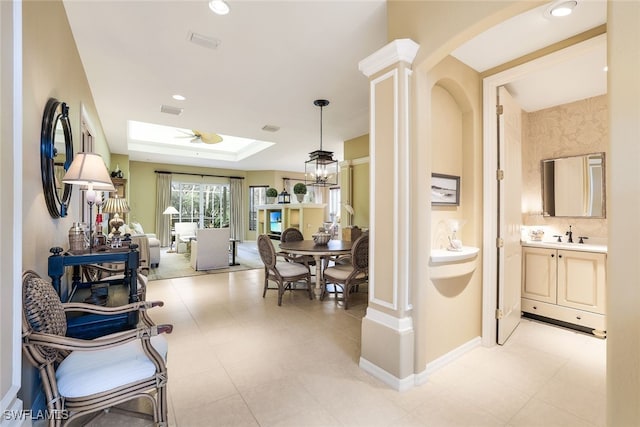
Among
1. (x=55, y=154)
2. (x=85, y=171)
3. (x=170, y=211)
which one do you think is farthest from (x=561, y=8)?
(x=170, y=211)

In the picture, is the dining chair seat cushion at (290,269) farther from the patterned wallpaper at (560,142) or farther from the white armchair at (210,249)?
the patterned wallpaper at (560,142)

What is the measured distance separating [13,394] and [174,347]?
1.64 metres

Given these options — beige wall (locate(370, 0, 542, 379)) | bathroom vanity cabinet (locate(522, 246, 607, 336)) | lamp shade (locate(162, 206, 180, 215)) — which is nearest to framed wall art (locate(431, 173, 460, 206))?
beige wall (locate(370, 0, 542, 379))

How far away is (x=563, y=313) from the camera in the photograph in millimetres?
3117

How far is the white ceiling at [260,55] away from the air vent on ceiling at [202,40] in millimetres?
47

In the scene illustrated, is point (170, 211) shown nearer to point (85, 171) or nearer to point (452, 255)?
point (85, 171)

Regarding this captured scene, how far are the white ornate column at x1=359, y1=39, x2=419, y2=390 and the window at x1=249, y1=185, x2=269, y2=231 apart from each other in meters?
9.60

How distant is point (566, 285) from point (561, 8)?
2725 mm

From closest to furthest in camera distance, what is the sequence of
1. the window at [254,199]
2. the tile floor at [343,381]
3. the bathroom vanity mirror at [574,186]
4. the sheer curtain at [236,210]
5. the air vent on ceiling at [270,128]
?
the tile floor at [343,381] < the bathroom vanity mirror at [574,186] < the air vent on ceiling at [270,128] < the sheer curtain at [236,210] < the window at [254,199]

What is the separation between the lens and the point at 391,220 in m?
2.10

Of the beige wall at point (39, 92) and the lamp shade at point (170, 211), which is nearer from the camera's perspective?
the beige wall at point (39, 92)

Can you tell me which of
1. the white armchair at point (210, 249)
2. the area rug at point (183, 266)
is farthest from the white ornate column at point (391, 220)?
the white armchair at point (210, 249)

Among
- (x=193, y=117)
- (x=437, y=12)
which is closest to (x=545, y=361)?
(x=437, y=12)

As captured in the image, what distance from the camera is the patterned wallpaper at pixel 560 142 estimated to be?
326 centimetres
